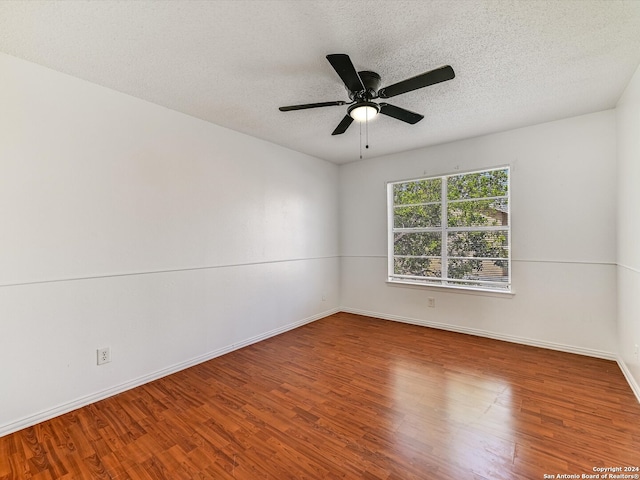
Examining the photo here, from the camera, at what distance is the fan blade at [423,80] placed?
68.1 inches

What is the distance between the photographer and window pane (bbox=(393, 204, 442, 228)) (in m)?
4.23

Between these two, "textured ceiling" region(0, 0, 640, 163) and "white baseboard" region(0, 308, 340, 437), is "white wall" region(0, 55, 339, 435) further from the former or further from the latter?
"textured ceiling" region(0, 0, 640, 163)

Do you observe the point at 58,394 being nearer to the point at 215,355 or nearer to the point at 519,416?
the point at 215,355

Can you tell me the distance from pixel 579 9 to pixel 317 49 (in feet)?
4.87

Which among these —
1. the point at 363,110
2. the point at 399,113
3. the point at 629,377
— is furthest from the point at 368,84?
the point at 629,377

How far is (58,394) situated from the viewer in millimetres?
2178

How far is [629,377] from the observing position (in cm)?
251

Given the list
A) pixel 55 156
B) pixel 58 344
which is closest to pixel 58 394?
pixel 58 344

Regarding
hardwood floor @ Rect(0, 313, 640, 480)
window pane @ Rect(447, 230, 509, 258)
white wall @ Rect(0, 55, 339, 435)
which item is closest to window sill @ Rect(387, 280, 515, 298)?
window pane @ Rect(447, 230, 509, 258)

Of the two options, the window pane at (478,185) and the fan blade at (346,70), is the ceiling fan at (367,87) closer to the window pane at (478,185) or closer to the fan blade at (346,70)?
the fan blade at (346,70)

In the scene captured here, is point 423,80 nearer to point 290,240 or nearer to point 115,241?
point 115,241

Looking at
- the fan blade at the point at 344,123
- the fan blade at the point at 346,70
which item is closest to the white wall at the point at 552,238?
the fan blade at the point at 344,123

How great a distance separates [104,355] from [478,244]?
4199 mm

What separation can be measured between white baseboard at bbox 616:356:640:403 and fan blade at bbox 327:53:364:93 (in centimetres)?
Answer: 313
